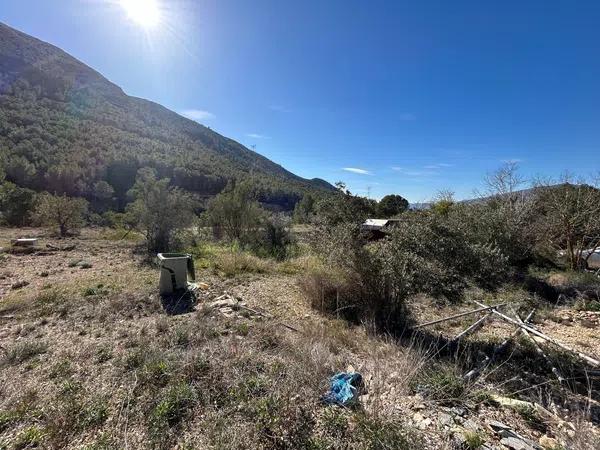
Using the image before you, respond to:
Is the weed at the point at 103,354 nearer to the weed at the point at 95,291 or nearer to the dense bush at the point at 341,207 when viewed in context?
the weed at the point at 95,291

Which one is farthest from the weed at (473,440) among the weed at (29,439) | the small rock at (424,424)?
the weed at (29,439)

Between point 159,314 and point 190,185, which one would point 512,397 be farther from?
point 190,185

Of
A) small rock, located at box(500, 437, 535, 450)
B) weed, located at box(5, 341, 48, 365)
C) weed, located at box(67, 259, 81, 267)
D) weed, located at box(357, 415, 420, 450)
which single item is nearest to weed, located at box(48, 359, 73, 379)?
weed, located at box(5, 341, 48, 365)

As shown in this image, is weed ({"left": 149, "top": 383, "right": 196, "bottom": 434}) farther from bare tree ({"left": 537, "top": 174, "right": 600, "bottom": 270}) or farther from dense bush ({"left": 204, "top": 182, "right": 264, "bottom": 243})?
bare tree ({"left": 537, "top": 174, "right": 600, "bottom": 270})

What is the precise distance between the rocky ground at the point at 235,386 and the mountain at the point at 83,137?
46.7ft

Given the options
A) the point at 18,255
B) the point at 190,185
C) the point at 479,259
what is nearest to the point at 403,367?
the point at 479,259

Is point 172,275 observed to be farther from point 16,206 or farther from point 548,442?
point 16,206

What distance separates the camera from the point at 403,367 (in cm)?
330

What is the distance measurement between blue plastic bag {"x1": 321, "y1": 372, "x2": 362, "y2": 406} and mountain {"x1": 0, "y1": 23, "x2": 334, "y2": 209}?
15.7 meters

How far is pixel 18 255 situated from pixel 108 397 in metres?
9.27

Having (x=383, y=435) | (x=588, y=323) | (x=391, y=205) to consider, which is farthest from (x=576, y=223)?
(x=391, y=205)

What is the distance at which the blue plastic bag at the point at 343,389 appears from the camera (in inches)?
107

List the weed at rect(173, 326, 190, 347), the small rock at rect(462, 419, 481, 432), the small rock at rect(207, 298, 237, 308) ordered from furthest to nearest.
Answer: the small rock at rect(207, 298, 237, 308) < the weed at rect(173, 326, 190, 347) < the small rock at rect(462, 419, 481, 432)

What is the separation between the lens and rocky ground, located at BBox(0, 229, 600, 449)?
2.28 metres
